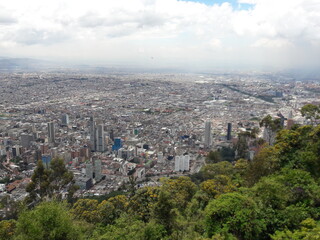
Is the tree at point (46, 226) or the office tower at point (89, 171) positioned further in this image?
the office tower at point (89, 171)

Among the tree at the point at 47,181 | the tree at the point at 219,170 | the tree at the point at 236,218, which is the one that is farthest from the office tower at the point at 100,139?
the tree at the point at 236,218

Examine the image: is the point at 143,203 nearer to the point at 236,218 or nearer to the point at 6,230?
the point at 236,218

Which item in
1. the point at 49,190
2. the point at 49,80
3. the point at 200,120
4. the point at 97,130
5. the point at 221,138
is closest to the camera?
the point at 49,190

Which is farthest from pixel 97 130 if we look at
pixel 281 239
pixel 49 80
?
pixel 49 80

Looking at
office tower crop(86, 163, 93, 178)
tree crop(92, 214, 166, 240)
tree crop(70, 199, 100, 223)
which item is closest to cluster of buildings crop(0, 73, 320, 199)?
office tower crop(86, 163, 93, 178)

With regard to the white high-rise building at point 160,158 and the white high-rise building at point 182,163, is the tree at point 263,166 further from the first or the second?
the white high-rise building at point 160,158

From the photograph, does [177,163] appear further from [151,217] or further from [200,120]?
[200,120]
